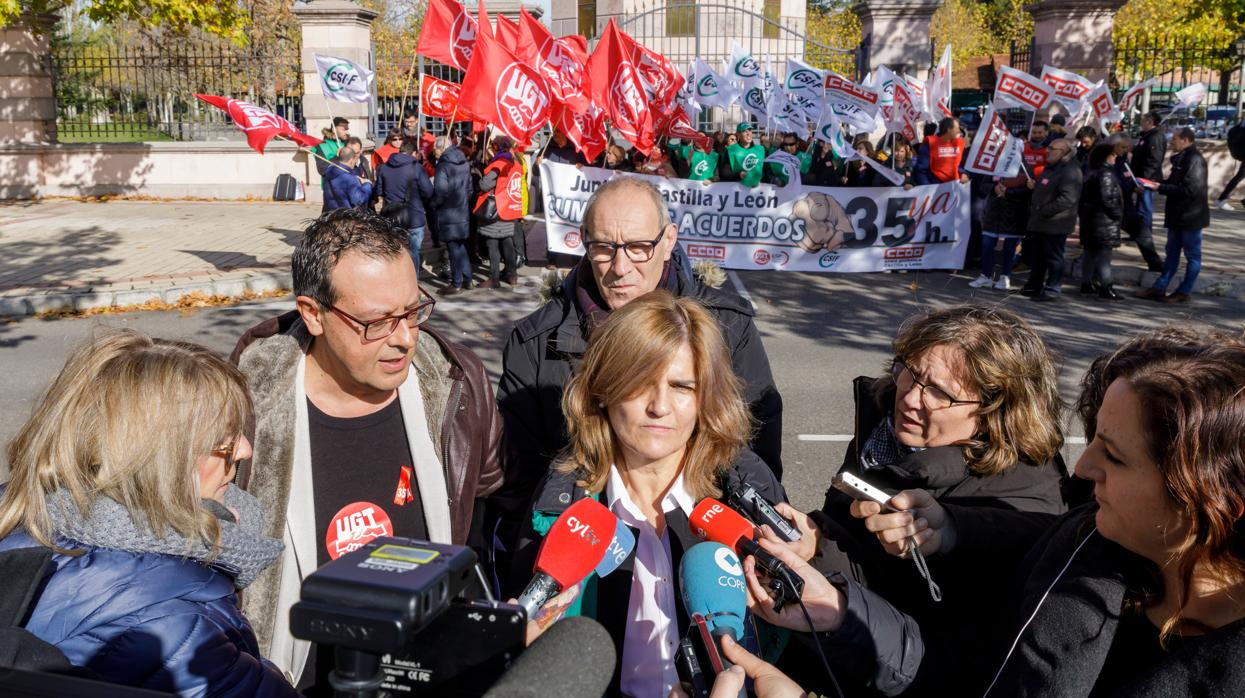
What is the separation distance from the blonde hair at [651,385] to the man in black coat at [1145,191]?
11.5 m

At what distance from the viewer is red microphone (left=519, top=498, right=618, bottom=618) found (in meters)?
1.99

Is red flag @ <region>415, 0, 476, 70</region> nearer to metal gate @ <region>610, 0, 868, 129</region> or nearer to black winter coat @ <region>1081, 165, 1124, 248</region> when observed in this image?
black winter coat @ <region>1081, 165, 1124, 248</region>

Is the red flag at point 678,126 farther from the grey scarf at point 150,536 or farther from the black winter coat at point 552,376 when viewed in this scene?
the grey scarf at point 150,536

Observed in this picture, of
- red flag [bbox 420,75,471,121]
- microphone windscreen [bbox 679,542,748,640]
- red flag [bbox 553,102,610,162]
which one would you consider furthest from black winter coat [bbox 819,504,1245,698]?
red flag [bbox 420,75,471,121]

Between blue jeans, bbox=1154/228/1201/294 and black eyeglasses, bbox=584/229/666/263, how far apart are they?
10098 millimetres

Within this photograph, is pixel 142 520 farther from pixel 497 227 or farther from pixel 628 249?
pixel 497 227

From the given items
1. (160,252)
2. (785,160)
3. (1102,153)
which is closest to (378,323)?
(1102,153)

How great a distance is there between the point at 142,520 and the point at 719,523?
1201 millimetres

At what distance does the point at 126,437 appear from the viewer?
178 centimetres

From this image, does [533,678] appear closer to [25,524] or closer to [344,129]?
[25,524]

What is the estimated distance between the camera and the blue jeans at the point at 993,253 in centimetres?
1206

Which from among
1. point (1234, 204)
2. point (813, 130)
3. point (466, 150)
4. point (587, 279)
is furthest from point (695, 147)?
point (587, 279)

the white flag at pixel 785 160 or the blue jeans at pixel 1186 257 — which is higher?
the white flag at pixel 785 160

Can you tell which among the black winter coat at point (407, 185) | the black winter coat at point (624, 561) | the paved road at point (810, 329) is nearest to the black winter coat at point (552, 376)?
the black winter coat at point (624, 561)
